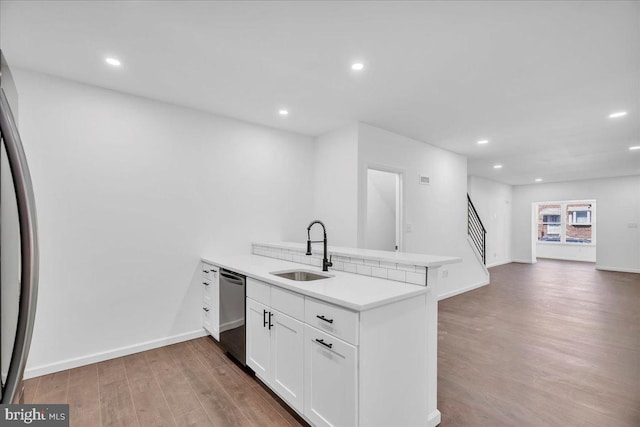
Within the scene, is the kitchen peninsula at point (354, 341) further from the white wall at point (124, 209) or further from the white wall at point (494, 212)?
the white wall at point (494, 212)

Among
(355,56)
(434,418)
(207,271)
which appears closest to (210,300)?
(207,271)

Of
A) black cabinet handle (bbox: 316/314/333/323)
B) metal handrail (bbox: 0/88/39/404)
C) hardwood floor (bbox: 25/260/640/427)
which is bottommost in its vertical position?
hardwood floor (bbox: 25/260/640/427)

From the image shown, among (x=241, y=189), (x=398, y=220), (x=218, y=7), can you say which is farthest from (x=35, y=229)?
(x=398, y=220)

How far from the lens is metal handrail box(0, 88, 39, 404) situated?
809mm

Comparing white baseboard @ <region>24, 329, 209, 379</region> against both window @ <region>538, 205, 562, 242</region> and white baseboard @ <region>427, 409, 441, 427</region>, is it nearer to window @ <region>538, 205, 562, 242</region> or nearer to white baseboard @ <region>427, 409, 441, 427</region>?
white baseboard @ <region>427, 409, 441, 427</region>

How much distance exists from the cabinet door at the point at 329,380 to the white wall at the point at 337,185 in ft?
7.01

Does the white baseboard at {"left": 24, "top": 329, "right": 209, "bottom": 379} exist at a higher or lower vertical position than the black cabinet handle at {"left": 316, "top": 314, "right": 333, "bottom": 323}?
lower

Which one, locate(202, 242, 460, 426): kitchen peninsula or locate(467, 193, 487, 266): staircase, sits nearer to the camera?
locate(202, 242, 460, 426): kitchen peninsula

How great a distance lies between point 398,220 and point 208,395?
330 centimetres

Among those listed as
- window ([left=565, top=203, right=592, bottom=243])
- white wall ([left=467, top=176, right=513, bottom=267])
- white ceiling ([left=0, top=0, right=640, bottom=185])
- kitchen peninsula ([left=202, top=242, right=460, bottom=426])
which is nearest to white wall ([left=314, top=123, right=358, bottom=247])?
white ceiling ([left=0, top=0, right=640, bottom=185])

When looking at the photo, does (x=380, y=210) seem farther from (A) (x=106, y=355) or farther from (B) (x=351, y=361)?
(A) (x=106, y=355)

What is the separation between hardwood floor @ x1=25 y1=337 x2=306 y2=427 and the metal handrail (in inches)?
58.7

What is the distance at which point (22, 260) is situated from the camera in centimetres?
82

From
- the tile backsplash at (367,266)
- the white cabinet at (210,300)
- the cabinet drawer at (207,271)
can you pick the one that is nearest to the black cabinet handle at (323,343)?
the tile backsplash at (367,266)
